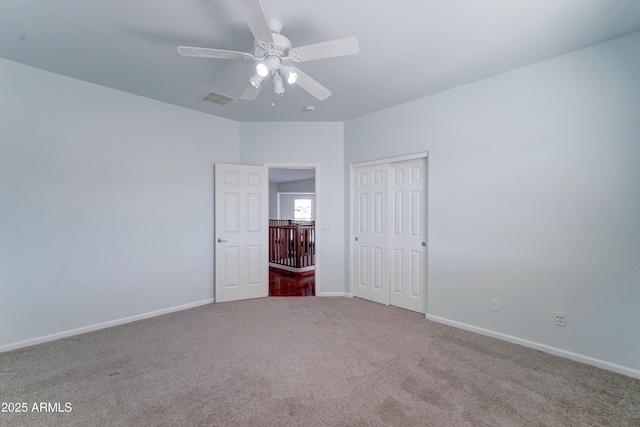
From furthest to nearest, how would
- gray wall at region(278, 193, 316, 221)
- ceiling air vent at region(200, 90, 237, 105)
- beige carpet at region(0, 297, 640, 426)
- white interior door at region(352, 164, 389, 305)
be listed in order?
gray wall at region(278, 193, 316, 221) → white interior door at region(352, 164, 389, 305) → ceiling air vent at region(200, 90, 237, 105) → beige carpet at region(0, 297, 640, 426)

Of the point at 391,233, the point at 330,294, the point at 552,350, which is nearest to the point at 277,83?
the point at 391,233

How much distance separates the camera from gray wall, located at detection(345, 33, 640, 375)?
2164 mm

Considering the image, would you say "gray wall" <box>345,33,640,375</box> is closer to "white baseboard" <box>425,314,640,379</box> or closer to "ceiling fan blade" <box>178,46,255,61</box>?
"white baseboard" <box>425,314,640,379</box>

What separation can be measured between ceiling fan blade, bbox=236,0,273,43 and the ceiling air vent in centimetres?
177

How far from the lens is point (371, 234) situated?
3.93 meters

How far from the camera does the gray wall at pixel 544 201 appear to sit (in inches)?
85.2

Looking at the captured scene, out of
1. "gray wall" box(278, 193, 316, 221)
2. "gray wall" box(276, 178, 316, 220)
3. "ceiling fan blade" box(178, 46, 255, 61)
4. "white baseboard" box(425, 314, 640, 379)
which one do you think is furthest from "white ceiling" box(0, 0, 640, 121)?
"gray wall" box(278, 193, 316, 221)

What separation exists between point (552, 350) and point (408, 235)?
68.8 inches

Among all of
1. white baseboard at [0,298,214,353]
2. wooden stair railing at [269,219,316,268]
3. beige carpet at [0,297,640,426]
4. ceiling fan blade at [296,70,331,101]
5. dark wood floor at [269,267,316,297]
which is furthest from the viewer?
wooden stair railing at [269,219,316,268]

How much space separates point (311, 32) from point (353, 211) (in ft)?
8.29

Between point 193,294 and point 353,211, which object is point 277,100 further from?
point 193,294

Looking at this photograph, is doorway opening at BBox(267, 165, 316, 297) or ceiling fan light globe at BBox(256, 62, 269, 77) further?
doorway opening at BBox(267, 165, 316, 297)

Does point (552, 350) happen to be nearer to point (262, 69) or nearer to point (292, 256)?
point (262, 69)

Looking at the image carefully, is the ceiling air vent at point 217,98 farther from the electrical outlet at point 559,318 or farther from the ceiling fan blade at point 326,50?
the electrical outlet at point 559,318
